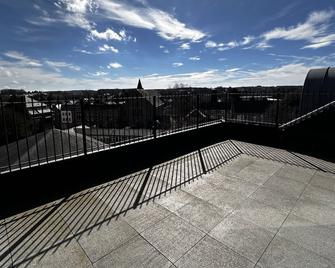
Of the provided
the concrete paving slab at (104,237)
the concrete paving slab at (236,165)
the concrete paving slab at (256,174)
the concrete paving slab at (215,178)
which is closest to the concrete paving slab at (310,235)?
the concrete paving slab at (256,174)

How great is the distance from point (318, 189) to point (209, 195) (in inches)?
79.6

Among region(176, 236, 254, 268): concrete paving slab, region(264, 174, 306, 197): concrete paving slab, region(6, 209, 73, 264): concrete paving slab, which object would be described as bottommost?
region(176, 236, 254, 268): concrete paving slab

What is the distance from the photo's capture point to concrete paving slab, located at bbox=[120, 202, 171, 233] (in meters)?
2.81

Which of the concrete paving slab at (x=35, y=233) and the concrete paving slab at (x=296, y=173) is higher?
the concrete paving slab at (x=296, y=173)

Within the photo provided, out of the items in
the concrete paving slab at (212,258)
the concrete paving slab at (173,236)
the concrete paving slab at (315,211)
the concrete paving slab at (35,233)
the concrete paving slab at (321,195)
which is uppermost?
the concrete paving slab at (321,195)

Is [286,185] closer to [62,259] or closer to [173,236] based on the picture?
[173,236]

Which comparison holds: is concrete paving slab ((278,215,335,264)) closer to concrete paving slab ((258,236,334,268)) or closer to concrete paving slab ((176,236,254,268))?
concrete paving slab ((258,236,334,268))

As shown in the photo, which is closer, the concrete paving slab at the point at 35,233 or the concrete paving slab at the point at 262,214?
the concrete paving slab at the point at 35,233

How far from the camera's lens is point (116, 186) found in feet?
13.1

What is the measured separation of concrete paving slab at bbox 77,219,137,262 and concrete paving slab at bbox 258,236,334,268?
1537mm

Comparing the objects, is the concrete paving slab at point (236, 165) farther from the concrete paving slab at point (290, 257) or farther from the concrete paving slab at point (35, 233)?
the concrete paving slab at point (35, 233)

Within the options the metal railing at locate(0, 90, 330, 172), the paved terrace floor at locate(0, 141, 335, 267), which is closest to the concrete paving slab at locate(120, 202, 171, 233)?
the paved terrace floor at locate(0, 141, 335, 267)

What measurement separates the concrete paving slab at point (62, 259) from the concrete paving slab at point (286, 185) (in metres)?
3.30

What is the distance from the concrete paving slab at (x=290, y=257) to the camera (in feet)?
6.93
